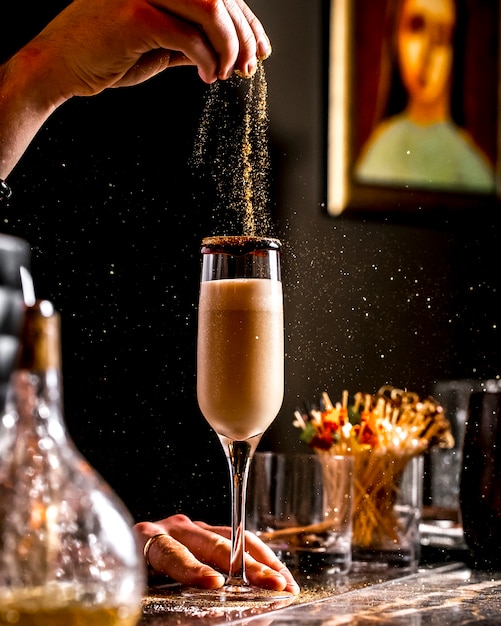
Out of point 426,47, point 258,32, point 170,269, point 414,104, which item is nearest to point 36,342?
point 258,32

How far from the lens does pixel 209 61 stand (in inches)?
48.4

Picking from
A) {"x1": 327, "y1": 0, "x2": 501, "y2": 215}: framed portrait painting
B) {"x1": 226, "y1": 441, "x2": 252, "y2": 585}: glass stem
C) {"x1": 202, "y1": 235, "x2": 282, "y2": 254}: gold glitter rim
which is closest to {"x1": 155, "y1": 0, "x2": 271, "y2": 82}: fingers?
{"x1": 202, "y1": 235, "x2": 282, "y2": 254}: gold glitter rim

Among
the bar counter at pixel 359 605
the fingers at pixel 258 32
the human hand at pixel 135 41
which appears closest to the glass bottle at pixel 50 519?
the bar counter at pixel 359 605

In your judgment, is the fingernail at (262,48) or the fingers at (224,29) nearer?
the fingers at (224,29)

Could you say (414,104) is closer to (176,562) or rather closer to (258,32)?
(258,32)

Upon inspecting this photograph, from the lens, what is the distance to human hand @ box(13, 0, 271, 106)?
1.20 meters

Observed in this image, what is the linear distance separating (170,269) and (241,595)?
0.62 meters

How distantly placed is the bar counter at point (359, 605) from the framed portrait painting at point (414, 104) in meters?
0.92

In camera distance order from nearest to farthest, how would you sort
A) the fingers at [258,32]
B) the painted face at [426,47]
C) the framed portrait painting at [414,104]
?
the fingers at [258,32], the framed portrait painting at [414,104], the painted face at [426,47]

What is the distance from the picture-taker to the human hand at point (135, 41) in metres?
1.20

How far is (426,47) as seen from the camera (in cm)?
255

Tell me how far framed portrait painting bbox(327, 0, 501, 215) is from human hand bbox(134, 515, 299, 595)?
3.11 feet

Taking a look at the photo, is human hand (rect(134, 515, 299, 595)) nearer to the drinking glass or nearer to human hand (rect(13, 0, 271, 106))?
the drinking glass

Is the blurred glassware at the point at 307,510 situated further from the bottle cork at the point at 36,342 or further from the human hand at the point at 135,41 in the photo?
the bottle cork at the point at 36,342
